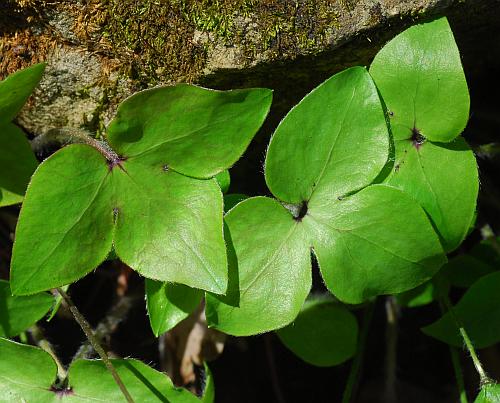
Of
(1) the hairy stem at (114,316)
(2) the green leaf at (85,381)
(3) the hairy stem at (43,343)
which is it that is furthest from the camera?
(1) the hairy stem at (114,316)

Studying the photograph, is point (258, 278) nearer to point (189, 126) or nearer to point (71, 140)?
point (189, 126)

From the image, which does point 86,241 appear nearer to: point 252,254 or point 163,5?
point 252,254

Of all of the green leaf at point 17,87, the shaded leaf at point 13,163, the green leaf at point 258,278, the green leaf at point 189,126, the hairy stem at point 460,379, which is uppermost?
the green leaf at point 17,87

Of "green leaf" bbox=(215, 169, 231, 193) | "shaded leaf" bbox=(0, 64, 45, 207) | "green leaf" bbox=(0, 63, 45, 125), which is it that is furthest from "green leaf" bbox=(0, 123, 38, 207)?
"green leaf" bbox=(215, 169, 231, 193)

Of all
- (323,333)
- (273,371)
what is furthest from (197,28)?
(273,371)

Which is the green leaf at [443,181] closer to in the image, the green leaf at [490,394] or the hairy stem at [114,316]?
the green leaf at [490,394]

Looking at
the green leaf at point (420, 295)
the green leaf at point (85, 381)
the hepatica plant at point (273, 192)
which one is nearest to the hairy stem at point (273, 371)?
the green leaf at point (420, 295)

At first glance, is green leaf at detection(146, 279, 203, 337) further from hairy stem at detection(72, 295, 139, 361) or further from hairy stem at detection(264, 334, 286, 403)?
hairy stem at detection(264, 334, 286, 403)
